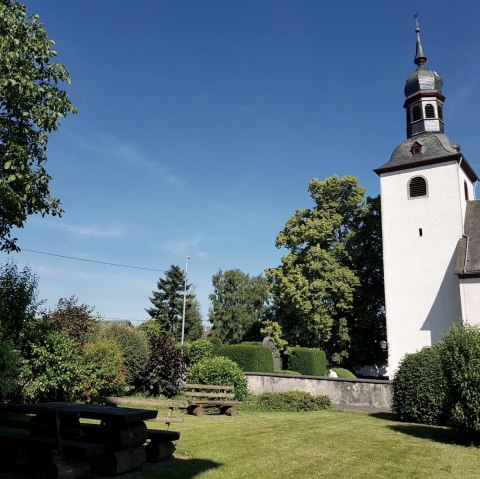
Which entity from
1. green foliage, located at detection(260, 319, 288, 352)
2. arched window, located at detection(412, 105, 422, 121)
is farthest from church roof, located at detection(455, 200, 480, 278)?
green foliage, located at detection(260, 319, 288, 352)

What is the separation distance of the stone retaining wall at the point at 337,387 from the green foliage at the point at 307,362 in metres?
6.16

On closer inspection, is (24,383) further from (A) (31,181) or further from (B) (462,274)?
(B) (462,274)

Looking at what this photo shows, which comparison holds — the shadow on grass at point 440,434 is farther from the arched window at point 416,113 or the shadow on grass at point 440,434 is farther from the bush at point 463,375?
the arched window at point 416,113

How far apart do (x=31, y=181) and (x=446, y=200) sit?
22682 millimetres

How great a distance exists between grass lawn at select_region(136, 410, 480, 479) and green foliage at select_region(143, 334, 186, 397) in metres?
4.82

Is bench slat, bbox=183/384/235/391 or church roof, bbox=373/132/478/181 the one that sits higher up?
church roof, bbox=373/132/478/181

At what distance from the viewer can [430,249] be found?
85.1 ft

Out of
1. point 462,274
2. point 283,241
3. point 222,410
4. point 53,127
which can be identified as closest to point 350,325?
point 283,241

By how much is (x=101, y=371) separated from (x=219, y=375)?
13.9 ft

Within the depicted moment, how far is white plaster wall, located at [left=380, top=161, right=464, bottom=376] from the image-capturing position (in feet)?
81.9

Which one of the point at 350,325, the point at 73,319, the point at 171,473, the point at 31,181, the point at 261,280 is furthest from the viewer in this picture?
the point at 261,280

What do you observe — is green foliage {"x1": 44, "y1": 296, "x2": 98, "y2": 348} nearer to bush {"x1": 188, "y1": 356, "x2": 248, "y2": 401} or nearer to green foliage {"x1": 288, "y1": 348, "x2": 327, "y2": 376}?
bush {"x1": 188, "y1": 356, "x2": 248, "y2": 401}

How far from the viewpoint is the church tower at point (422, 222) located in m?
25.1

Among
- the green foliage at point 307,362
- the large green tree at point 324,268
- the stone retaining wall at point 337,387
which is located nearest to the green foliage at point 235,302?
the large green tree at point 324,268
